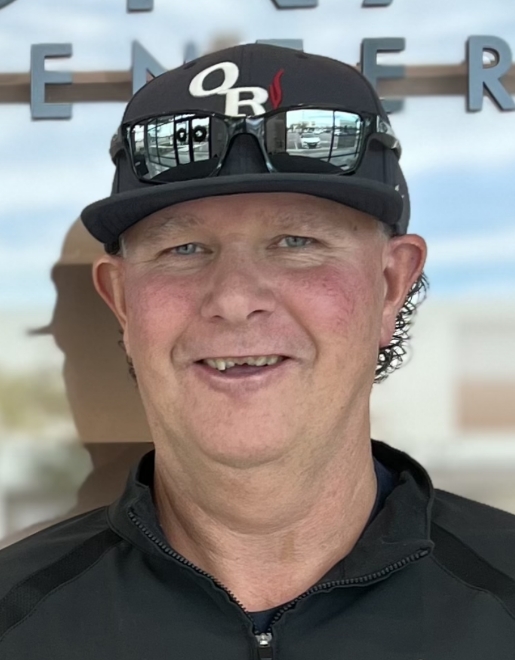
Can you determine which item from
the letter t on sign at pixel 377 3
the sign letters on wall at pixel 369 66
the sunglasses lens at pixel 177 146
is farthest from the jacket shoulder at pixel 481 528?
the letter t on sign at pixel 377 3

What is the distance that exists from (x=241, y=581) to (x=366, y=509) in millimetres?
253

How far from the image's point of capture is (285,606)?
4.35 ft

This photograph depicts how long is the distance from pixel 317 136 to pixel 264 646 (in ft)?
2.60

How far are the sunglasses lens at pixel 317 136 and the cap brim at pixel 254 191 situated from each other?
0.20 ft

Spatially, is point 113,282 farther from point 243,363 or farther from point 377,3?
point 377,3

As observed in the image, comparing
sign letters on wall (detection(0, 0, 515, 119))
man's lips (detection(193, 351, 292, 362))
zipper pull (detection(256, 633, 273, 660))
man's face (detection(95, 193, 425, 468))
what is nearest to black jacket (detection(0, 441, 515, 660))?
zipper pull (detection(256, 633, 273, 660))

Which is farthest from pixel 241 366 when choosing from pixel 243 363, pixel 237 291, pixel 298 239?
pixel 298 239

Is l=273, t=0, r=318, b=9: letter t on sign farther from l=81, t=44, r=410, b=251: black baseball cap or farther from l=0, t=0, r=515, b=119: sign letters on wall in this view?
l=81, t=44, r=410, b=251: black baseball cap

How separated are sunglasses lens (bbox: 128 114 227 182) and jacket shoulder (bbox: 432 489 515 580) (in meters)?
0.75

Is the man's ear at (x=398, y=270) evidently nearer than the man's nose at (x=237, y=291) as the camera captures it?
No

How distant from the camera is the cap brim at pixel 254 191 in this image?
4.13 ft

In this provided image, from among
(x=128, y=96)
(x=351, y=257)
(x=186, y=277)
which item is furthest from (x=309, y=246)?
(x=128, y=96)

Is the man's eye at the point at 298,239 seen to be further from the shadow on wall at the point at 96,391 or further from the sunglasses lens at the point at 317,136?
the shadow on wall at the point at 96,391

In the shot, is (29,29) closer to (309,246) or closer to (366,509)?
(309,246)
